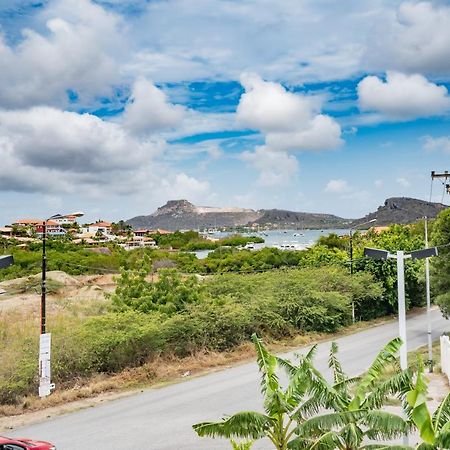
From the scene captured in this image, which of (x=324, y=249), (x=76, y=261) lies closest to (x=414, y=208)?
(x=324, y=249)

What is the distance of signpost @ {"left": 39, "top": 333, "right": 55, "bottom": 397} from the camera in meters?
19.6

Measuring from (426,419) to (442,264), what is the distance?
22.9 metres

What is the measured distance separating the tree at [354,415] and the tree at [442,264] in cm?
1794

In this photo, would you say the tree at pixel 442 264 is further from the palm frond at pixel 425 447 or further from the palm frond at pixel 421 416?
the palm frond at pixel 421 416

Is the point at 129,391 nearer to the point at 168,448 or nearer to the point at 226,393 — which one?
the point at 226,393

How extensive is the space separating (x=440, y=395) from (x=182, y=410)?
8627 mm

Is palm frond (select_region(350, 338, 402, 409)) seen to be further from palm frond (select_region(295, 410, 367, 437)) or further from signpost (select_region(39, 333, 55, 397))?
signpost (select_region(39, 333, 55, 397))

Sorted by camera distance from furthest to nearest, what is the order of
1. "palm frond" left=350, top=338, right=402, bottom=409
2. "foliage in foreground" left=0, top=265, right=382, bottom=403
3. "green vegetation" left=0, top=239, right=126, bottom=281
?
"green vegetation" left=0, top=239, right=126, bottom=281 → "foliage in foreground" left=0, top=265, right=382, bottom=403 → "palm frond" left=350, top=338, right=402, bottom=409

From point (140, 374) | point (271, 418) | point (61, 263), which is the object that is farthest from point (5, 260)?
point (61, 263)

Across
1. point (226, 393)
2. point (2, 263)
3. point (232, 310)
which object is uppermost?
point (2, 263)

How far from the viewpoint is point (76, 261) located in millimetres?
53594

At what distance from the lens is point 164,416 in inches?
706

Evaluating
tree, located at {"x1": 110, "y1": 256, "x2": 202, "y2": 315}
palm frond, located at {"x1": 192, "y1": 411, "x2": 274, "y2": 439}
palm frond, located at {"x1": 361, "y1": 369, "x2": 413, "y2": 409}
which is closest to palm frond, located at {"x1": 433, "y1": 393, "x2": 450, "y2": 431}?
palm frond, located at {"x1": 361, "y1": 369, "x2": 413, "y2": 409}

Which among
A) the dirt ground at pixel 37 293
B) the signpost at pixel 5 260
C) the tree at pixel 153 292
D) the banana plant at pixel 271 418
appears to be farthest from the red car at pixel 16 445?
the dirt ground at pixel 37 293
